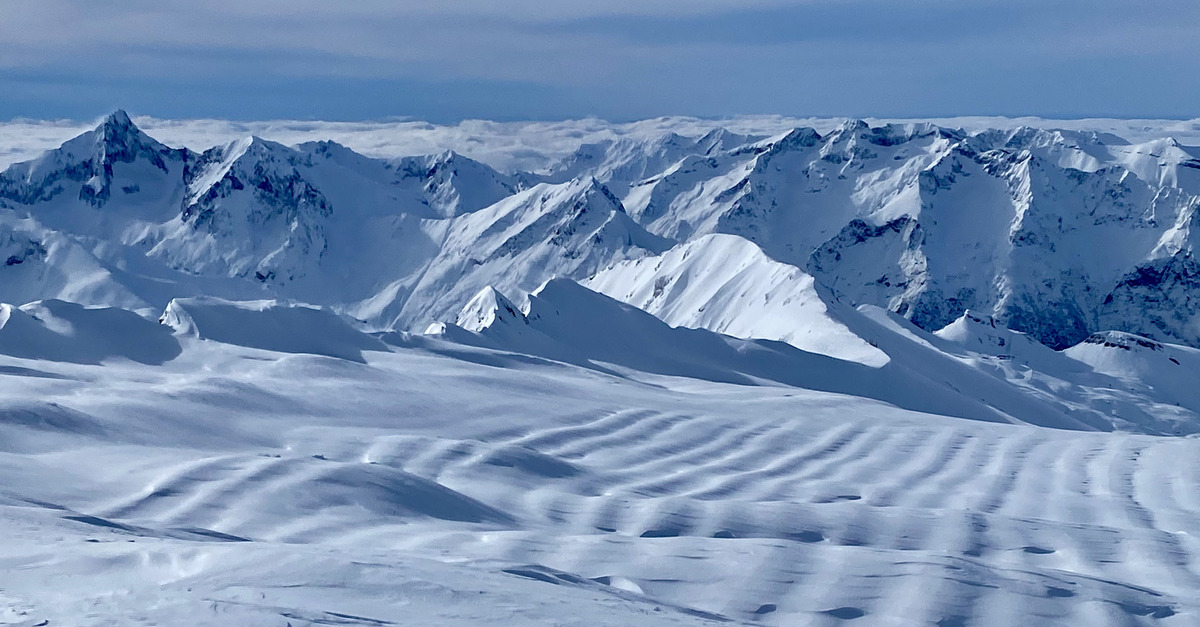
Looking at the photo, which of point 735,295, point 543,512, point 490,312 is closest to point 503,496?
point 543,512

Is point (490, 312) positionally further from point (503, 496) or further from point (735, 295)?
point (503, 496)

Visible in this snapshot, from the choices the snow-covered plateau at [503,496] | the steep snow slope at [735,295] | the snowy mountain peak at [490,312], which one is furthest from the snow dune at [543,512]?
the steep snow slope at [735,295]

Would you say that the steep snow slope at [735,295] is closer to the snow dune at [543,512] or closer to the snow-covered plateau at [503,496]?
the snow-covered plateau at [503,496]

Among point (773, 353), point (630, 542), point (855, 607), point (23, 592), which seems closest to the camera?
point (23, 592)

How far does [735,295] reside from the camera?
492ft

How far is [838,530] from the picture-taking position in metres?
24.1

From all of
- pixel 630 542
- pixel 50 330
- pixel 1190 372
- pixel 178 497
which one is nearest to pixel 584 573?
pixel 630 542

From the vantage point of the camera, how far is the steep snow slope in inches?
4734

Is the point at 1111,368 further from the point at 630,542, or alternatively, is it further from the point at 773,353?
the point at 630,542

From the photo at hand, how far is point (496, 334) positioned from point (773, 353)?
73.7 ft

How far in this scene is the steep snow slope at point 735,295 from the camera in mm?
120250

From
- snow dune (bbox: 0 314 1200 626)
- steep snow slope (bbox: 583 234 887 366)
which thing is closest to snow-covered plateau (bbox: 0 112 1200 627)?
snow dune (bbox: 0 314 1200 626)

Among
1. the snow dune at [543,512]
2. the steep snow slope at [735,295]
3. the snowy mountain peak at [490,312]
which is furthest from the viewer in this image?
the steep snow slope at [735,295]

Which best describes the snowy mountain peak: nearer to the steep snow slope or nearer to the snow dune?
the steep snow slope
